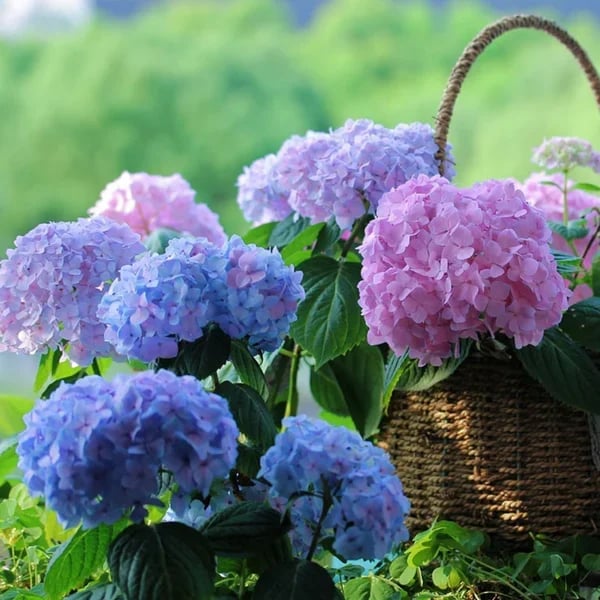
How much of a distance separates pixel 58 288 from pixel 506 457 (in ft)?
1.49

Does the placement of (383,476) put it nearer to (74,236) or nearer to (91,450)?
(91,450)

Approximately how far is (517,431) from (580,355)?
97 mm

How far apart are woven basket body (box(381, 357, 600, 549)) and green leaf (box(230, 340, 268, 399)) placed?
24 cm

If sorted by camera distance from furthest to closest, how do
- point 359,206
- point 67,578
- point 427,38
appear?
point 427,38 < point 359,206 < point 67,578

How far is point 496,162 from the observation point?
3510mm

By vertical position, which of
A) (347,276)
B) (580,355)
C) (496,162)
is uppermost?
(496,162)

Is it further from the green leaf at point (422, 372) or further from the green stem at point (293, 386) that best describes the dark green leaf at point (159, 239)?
the green leaf at point (422, 372)

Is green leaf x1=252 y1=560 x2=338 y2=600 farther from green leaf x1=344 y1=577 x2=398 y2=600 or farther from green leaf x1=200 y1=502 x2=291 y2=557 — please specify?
green leaf x1=344 y1=577 x2=398 y2=600

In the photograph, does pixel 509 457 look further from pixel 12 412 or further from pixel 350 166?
pixel 12 412

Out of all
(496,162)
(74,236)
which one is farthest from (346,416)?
(496,162)

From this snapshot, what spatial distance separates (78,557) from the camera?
78 cm

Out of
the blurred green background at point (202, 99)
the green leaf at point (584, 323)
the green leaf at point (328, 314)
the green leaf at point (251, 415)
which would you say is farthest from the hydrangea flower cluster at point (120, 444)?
the blurred green background at point (202, 99)

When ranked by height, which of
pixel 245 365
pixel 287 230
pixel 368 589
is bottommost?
pixel 368 589

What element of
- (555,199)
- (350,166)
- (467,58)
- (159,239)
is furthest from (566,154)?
(159,239)
